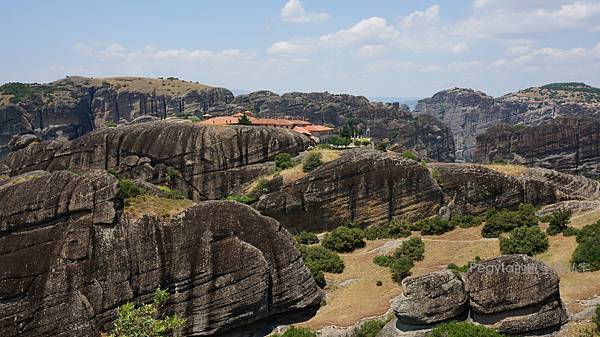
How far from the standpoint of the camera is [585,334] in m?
26.8

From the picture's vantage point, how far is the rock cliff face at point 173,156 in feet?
208

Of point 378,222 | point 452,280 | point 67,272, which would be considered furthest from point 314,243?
point 67,272

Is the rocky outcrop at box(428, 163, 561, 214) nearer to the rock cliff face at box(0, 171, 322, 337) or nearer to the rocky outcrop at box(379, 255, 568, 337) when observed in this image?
the rocky outcrop at box(379, 255, 568, 337)

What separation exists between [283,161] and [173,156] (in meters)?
14.2

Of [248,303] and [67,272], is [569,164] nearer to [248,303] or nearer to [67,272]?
[248,303]

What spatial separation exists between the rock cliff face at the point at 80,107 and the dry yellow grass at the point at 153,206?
13607 centimetres

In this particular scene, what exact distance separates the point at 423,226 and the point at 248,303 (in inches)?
1083


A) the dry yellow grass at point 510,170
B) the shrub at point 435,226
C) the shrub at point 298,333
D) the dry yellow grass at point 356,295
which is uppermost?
the dry yellow grass at point 510,170

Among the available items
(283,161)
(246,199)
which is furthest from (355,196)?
(246,199)

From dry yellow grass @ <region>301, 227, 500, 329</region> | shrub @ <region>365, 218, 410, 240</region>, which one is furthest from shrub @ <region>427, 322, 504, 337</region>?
shrub @ <region>365, 218, 410, 240</region>

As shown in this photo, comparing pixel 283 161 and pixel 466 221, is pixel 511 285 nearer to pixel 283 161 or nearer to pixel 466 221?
pixel 466 221

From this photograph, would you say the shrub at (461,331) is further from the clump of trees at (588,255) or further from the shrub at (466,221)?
the shrub at (466,221)

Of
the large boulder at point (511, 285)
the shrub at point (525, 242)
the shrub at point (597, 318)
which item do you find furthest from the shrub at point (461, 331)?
the shrub at point (525, 242)

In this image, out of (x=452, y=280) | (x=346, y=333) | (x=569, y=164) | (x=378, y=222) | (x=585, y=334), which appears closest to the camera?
(x=585, y=334)
